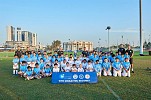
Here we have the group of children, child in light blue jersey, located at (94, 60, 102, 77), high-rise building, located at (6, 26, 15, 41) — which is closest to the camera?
the group of children

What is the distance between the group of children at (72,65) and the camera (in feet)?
42.1

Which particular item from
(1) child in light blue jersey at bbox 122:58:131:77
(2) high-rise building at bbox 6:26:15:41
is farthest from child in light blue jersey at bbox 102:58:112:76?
(2) high-rise building at bbox 6:26:15:41

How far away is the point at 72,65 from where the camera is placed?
1312 centimetres

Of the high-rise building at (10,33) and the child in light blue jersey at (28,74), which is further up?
the high-rise building at (10,33)

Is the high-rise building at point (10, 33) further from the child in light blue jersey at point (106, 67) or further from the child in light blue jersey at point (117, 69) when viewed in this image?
the child in light blue jersey at point (117, 69)

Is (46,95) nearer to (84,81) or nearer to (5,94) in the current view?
(5,94)

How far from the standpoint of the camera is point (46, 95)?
7750 millimetres

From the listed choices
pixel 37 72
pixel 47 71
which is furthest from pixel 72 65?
pixel 37 72

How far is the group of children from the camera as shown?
12828 millimetres

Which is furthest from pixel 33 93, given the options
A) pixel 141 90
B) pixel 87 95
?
pixel 141 90

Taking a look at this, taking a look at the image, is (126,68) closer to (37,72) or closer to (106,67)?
(106,67)

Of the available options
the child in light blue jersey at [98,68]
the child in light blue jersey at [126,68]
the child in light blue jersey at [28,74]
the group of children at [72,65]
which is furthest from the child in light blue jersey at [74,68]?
the child in light blue jersey at [126,68]

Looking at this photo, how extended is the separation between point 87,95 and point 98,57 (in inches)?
292

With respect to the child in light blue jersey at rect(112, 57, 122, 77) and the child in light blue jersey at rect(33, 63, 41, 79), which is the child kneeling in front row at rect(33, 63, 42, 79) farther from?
the child in light blue jersey at rect(112, 57, 122, 77)
